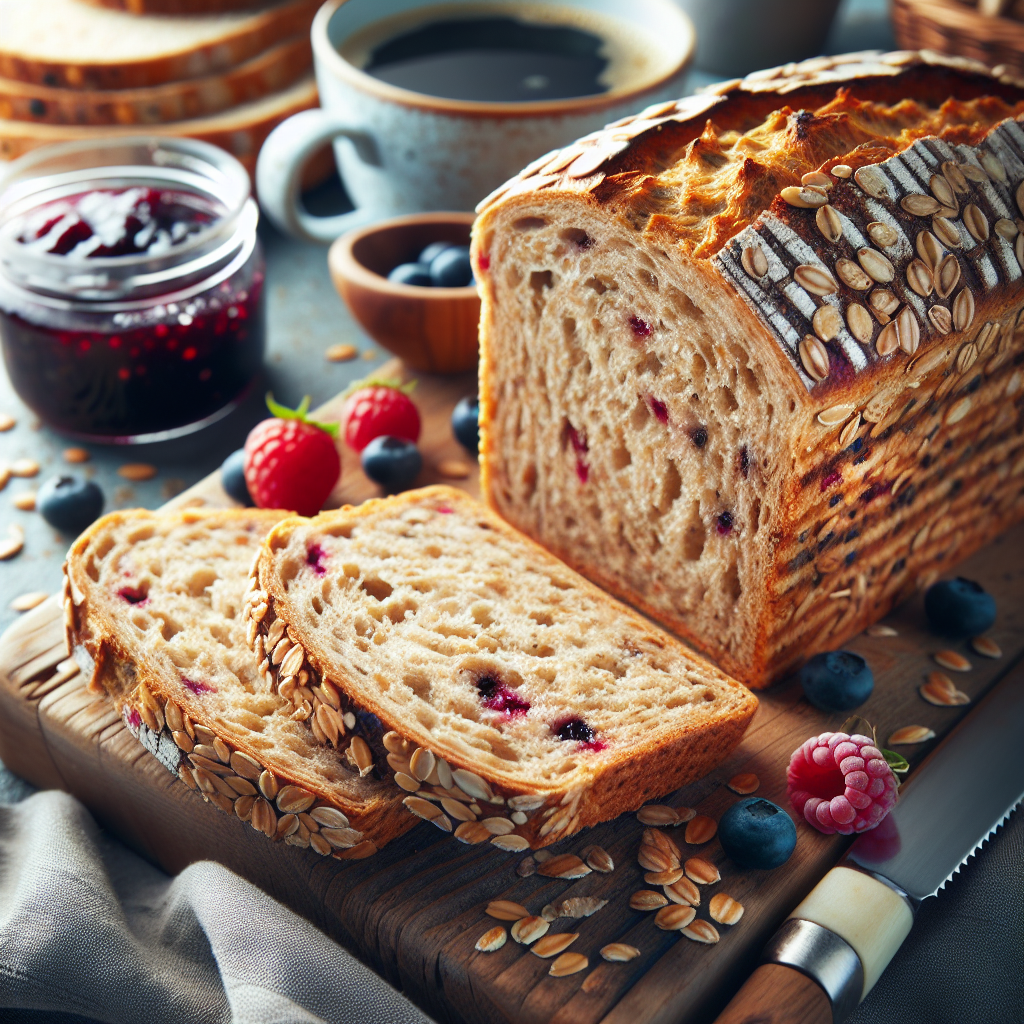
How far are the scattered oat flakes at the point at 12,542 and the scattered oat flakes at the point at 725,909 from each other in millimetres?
1963

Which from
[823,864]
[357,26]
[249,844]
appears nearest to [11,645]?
[249,844]

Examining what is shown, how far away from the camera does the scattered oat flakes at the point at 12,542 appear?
294 centimetres

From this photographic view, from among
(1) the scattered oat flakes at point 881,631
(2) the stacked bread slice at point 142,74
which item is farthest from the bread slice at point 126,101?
(1) the scattered oat flakes at point 881,631

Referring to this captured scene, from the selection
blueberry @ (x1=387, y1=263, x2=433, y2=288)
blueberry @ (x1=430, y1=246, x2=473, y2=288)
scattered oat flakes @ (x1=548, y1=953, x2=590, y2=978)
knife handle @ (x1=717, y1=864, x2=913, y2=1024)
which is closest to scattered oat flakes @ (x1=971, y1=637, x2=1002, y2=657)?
knife handle @ (x1=717, y1=864, x2=913, y2=1024)

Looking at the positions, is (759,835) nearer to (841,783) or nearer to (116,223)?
(841,783)

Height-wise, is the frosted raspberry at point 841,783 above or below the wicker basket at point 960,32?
below

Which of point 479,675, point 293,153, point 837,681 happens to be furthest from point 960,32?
point 479,675

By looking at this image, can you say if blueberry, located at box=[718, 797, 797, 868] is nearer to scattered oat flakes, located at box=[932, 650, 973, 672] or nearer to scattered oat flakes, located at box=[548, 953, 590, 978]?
scattered oat flakes, located at box=[548, 953, 590, 978]

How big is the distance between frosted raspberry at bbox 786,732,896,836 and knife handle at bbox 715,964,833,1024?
1.12ft

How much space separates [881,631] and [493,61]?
2.35 metres

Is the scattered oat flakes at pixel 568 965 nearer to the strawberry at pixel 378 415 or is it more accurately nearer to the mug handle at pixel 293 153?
the strawberry at pixel 378 415

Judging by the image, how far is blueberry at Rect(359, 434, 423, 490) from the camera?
2908 mm

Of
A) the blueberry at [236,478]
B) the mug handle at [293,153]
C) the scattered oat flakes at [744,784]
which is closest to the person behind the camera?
the scattered oat flakes at [744,784]

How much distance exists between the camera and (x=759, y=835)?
207cm
